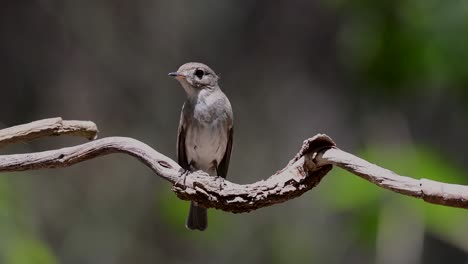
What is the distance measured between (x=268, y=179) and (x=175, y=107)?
4.13 m

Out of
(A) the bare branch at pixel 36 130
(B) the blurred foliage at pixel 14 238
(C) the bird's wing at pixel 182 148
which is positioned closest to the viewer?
(A) the bare branch at pixel 36 130

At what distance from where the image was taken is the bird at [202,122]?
481cm

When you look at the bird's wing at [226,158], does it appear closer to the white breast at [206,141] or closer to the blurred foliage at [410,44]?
the white breast at [206,141]

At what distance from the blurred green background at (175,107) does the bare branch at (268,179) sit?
2.86m

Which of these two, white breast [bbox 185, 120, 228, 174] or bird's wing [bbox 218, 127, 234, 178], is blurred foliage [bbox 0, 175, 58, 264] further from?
bird's wing [bbox 218, 127, 234, 178]

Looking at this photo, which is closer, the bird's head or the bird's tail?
the bird's head

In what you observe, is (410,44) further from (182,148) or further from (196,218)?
(196,218)

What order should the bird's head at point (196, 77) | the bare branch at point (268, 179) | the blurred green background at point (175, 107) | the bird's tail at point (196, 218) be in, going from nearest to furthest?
the bare branch at point (268, 179) < the bird's head at point (196, 77) < the bird's tail at point (196, 218) < the blurred green background at point (175, 107)

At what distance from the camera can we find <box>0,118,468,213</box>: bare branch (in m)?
2.62

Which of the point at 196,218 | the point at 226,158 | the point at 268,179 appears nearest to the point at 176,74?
the point at 226,158

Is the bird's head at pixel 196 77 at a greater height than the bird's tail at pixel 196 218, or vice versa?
the bird's head at pixel 196 77

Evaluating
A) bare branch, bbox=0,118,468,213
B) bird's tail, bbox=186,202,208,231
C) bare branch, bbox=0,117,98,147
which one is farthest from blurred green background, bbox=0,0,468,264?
bare branch, bbox=0,118,468,213

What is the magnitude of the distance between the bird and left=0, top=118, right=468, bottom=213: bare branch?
1.75 metres

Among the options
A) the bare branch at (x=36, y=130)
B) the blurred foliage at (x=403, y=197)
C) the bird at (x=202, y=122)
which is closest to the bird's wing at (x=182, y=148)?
the bird at (x=202, y=122)
